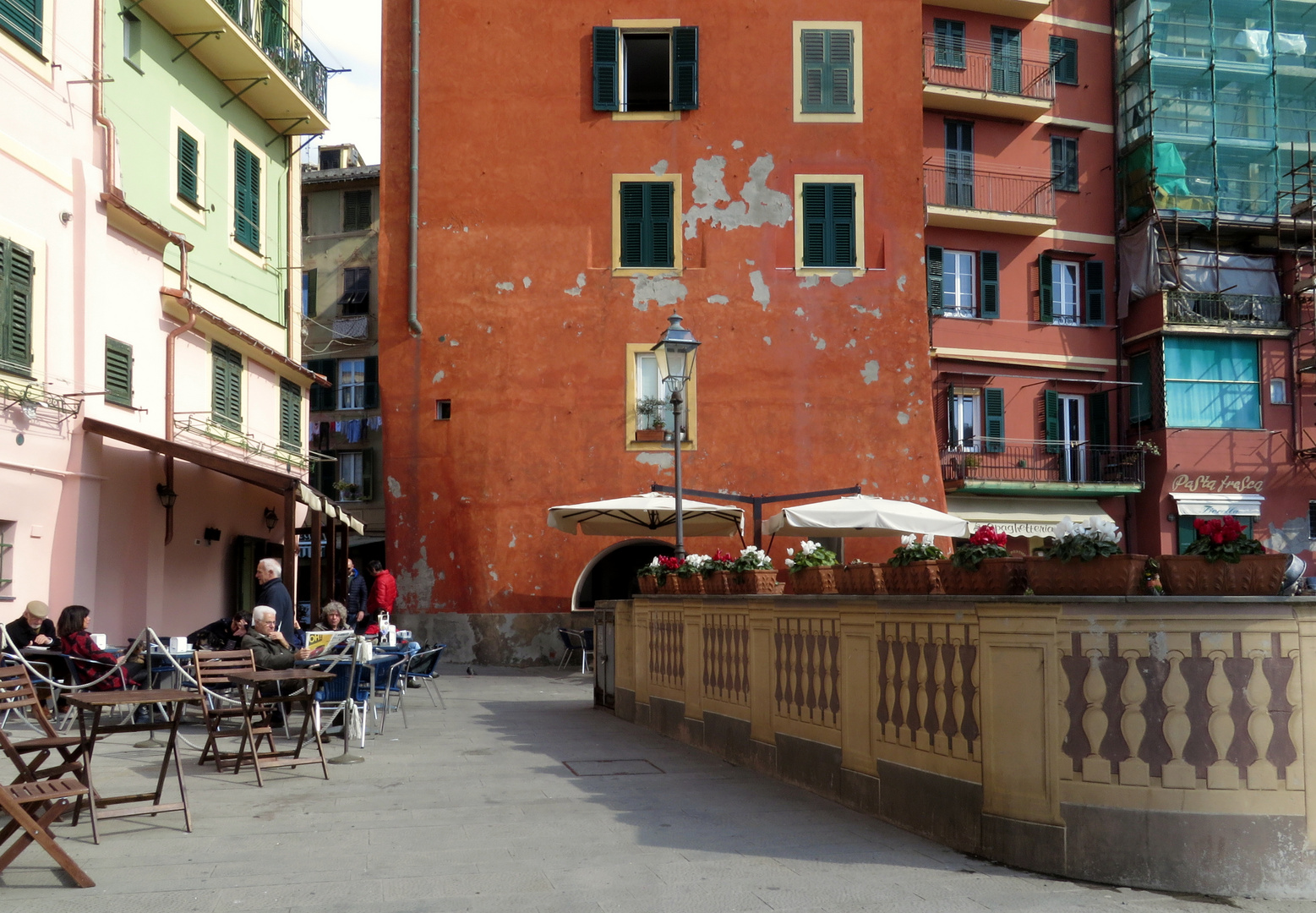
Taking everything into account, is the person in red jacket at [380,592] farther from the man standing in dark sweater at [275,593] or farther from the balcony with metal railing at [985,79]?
the balcony with metal railing at [985,79]

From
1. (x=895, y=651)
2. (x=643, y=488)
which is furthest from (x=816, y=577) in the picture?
(x=643, y=488)

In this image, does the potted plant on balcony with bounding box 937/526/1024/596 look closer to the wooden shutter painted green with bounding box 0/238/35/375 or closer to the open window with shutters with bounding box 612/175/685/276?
the wooden shutter painted green with bounding box 0/238/35/375

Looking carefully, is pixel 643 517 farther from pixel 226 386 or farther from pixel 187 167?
pixel 187 167

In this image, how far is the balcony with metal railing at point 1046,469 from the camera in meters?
28.4

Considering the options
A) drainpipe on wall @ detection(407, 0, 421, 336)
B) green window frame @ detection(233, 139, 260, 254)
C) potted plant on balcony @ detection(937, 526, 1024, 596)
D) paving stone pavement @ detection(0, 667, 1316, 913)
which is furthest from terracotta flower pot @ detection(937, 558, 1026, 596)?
drainpipe on wall @ detection(407, 0, 421, 336)

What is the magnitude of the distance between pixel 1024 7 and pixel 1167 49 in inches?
146

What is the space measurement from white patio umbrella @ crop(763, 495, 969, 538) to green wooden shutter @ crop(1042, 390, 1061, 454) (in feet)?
40.4

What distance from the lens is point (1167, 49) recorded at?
30.6 meters

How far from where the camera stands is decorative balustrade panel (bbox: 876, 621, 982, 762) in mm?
6359

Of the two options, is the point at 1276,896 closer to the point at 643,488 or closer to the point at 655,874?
the point at 655,874

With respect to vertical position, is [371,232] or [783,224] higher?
[371,232]

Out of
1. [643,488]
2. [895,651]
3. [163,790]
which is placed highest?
[643,488]

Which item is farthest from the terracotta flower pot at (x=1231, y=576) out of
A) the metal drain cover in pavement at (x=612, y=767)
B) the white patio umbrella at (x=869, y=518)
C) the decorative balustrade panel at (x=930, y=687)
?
the white patio umbrella at (x=869, y=518)

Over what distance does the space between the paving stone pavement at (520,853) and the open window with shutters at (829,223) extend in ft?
48.4
